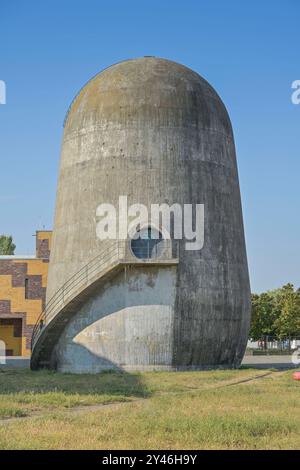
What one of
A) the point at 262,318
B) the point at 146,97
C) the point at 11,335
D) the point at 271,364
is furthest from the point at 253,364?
the point at 262,318

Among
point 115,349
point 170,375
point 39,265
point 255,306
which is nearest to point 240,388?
point 170,375

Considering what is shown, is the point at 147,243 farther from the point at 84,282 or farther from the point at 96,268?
the point at 84,282

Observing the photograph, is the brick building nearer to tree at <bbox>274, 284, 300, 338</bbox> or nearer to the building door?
the building door

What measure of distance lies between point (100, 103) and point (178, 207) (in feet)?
20.0

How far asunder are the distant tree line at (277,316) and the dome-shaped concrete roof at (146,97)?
115ft

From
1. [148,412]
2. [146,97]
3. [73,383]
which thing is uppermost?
[146,97]

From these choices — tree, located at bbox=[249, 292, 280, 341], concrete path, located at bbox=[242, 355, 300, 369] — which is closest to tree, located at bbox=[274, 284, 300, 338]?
tree, located at bbox=[249, 292, 280, 341]

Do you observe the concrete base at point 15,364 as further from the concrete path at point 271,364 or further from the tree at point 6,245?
the tree at point 6,245

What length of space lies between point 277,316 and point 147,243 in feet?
150

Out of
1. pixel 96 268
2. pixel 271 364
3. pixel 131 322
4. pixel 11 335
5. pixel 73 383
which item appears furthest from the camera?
pixel 11 335

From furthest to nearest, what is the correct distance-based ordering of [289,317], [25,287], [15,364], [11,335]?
1. [289,317]
2. [11,335]
3. [25,287]
4. [15,364]

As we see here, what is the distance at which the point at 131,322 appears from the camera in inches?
1171

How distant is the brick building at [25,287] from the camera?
166 ft

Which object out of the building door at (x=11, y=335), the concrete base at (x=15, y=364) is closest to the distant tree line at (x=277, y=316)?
the building door at (x=11, y=335)
